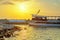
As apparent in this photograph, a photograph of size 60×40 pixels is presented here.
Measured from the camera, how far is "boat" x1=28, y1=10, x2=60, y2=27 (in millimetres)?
15867

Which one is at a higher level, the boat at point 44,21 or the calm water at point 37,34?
the boat at point 44,21

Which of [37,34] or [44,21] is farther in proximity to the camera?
[44,21]

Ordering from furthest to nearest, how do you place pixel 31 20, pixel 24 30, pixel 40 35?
pixel 31 20
pixel 24 30
pixel 40 35

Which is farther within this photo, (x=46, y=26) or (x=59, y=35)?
(x=46, y=26)

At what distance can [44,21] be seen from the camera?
16.1 metres

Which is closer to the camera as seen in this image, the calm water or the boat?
the calm water

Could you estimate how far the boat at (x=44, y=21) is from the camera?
625 inches

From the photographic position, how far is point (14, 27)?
47.4 feet

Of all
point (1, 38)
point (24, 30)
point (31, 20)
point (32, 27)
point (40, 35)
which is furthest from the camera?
point (31, 20)

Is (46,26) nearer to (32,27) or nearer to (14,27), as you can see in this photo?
(32,27)

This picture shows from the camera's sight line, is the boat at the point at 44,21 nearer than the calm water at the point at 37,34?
No

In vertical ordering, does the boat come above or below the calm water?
above

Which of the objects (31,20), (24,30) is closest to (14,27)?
(24,30)

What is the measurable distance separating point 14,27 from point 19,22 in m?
1.57
